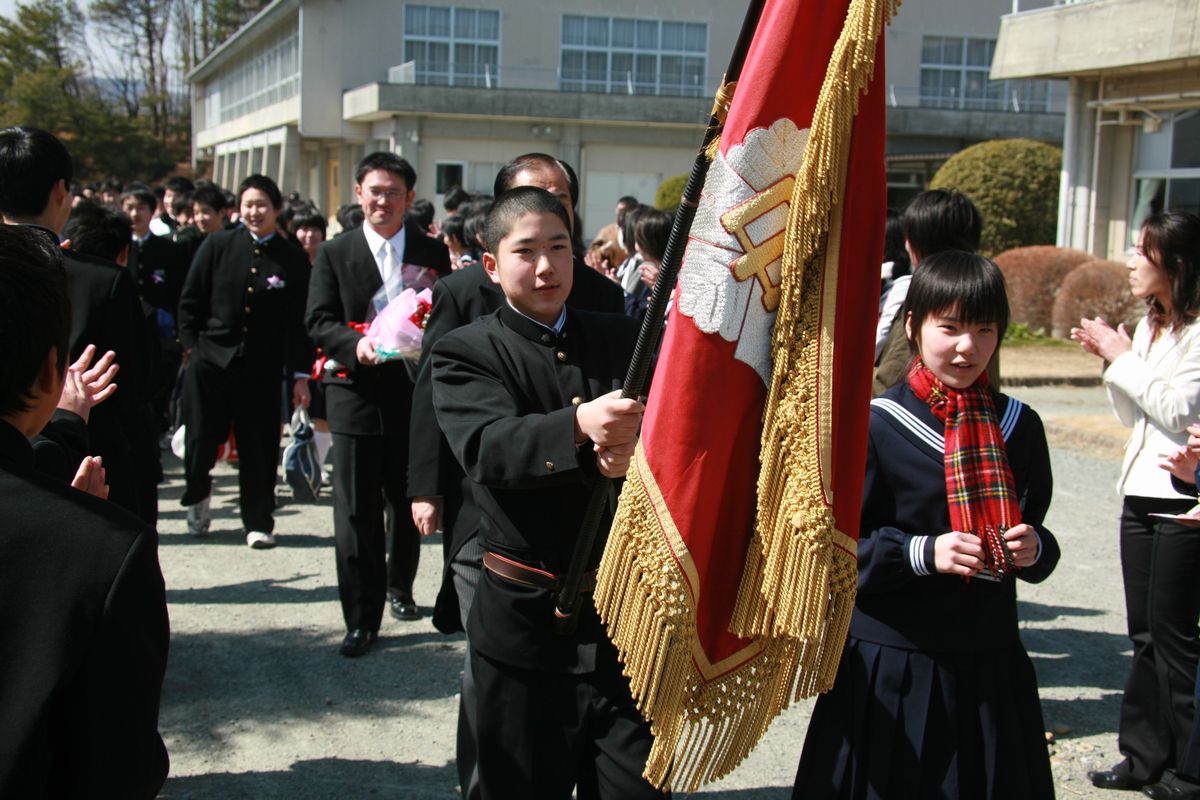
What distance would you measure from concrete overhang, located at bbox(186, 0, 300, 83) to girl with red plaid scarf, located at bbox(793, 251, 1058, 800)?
118 ft

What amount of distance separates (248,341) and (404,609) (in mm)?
2284

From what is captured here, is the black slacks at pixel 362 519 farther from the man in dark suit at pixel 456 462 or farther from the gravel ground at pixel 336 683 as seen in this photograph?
the man in dark suit at pixel 456 462

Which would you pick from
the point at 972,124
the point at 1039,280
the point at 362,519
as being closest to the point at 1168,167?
the point at 1039,280

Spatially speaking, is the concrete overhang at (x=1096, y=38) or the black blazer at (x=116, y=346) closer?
the black blazer at (x=116, y=346)

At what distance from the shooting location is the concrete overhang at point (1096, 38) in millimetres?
15688

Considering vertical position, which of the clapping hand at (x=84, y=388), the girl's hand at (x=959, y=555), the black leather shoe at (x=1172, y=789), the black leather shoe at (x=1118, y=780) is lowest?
the black leather shoe at (x=1118, y=780)

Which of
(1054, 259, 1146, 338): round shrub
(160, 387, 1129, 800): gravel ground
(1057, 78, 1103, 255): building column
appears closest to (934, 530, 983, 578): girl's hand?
(160, 387, 1129, 800): gravel ground

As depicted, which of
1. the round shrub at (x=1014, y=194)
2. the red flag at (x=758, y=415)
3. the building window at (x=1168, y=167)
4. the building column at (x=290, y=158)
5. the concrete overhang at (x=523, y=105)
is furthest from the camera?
the building column at (x=290, y=158)

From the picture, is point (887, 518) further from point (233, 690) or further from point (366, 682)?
point (233, 690)

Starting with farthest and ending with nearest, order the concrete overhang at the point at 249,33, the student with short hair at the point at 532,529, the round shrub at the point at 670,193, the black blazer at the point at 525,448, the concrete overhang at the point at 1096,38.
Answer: the concrete overhang at the point at 249,33 → the round shrub at the point at 670,193 → the concrete overhang at the point at 1096,38 → the student with short hair at the point at 532,529 → the black blazer at the point at 525,448

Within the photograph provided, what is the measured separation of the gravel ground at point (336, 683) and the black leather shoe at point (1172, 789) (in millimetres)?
219

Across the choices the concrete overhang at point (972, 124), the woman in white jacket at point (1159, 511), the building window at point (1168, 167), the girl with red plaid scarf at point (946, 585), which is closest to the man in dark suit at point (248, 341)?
the woman in white jacket at point (1159, 511)

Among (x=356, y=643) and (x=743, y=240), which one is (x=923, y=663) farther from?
(x=356, y=643)

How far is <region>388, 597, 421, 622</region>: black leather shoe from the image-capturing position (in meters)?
6.11
